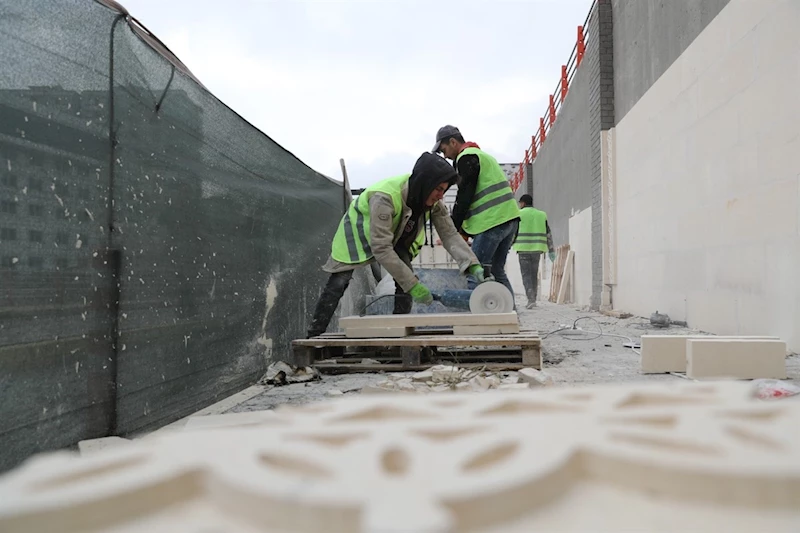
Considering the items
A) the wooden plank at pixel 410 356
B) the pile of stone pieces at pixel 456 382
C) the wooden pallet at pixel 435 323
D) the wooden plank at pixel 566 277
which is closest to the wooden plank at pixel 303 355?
the wooden pallet at pixel 435 323

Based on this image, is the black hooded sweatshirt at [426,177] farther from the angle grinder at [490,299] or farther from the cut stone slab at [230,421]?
the cut stone slab at [230,421]

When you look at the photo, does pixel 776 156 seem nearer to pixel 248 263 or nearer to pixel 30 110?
pixel 248 263

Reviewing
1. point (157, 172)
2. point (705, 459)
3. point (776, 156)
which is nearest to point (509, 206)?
point (776, 156)

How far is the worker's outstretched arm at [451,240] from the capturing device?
14.4 feet

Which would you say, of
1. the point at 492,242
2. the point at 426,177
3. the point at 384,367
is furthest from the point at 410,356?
the point at 492,242

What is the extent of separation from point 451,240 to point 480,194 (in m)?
0.61

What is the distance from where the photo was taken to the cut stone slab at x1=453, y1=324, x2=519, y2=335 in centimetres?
370

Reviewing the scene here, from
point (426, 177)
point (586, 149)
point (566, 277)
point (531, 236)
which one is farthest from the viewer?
point (566, 277)

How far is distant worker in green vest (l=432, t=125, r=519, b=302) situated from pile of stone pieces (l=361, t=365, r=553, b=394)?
175cm

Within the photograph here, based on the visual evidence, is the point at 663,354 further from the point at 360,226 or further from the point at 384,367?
the point at 360,226

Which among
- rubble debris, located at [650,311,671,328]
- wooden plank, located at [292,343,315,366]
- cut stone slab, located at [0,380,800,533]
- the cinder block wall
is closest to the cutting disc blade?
wooden plank, located at [292,343,315,366]

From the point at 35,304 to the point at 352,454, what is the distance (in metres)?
1.29

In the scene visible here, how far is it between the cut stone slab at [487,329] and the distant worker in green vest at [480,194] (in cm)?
115

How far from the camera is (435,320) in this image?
3770 mm
